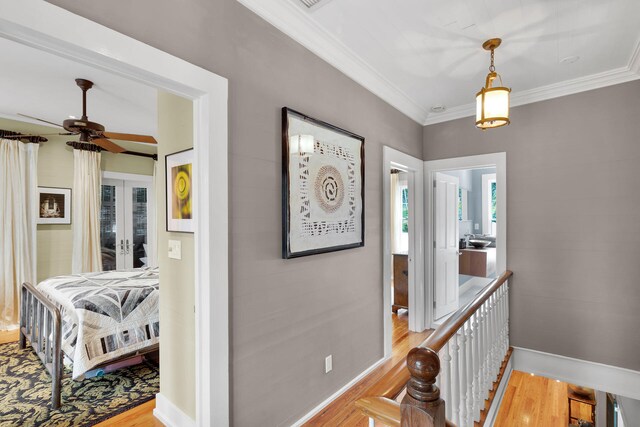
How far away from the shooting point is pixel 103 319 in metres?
2.69

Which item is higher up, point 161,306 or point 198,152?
point 198,152

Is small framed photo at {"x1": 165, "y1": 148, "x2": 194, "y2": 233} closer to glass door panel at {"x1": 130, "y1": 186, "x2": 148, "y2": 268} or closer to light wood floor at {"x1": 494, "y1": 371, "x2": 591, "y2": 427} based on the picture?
light wood floor at {"x1": 494, "y1": 371, "x2": 591, "y2": 427}

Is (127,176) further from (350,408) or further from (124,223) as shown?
(350,408)

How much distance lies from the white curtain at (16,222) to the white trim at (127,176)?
95cm

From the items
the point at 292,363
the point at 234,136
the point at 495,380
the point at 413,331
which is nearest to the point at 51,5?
the point at 234,136

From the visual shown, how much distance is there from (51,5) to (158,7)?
1.38ft

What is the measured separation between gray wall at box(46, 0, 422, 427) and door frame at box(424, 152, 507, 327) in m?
1.71

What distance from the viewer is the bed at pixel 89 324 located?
2496 mm

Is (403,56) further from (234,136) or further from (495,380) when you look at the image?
(495,380)

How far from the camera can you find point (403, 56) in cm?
253

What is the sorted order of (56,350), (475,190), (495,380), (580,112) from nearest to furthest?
(56,350), (495,380), (580,112), (475,190)

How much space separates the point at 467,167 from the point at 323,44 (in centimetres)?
224

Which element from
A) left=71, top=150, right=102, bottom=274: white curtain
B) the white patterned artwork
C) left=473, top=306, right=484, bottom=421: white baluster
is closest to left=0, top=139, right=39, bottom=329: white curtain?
left=71, top=150, right=102, bottom=274: white curtain

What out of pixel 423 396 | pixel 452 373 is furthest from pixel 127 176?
pixel 423 396
